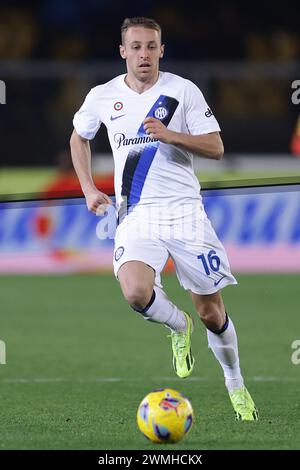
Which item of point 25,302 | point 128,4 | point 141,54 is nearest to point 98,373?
point 141,54

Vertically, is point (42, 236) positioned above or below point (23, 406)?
below

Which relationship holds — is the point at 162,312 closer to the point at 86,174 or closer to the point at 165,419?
the point at 86,174

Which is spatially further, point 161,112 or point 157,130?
point 161,112

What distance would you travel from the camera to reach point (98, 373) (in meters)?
9.22

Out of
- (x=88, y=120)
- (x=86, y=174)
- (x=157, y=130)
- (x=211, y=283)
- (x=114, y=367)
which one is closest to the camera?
(x=157, y=130)

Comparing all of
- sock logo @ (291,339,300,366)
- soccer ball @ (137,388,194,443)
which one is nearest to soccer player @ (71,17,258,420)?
soccer ball @ (137,388,194,443)

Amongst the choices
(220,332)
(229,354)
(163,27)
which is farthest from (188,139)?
(163,27)

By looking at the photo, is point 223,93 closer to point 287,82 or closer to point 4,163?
point 287,82

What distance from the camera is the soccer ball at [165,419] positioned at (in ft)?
19.3

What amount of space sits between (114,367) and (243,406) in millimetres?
2829

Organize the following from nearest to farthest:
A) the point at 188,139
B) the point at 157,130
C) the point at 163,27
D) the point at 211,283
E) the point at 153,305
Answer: the point at 157,130, the point at 188,139, the point at 153,305, the point at 211,283, the point at 163,27

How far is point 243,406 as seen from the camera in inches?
269
